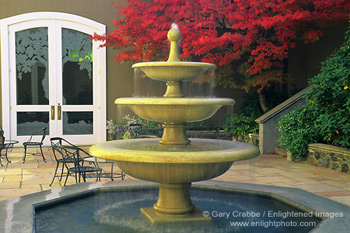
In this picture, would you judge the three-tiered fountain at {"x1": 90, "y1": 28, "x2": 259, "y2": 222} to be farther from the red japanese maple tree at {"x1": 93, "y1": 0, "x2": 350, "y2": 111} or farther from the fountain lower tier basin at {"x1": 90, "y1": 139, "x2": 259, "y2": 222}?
the red japanese maple tree at {"x1": 93, "y1": 0, "x2": 350, "y2": 111}

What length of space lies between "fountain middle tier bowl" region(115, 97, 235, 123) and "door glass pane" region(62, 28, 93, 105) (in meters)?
8.73

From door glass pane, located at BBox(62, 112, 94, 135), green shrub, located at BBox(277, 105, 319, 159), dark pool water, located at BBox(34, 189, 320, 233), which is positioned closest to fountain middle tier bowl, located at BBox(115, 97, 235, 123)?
dark pool water, located at BBox(34, 189, 320, 233)

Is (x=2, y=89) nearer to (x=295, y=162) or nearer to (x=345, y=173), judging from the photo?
(x=295, y=162)

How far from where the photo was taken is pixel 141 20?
11.2 m

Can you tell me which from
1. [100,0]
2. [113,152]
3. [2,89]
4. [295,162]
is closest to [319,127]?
[295,162]

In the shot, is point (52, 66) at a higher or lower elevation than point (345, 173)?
higher

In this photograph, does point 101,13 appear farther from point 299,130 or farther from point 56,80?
point 299,130

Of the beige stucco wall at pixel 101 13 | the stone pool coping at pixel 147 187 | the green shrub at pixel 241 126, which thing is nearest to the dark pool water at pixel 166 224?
the stone pool coping at pixel 147 187

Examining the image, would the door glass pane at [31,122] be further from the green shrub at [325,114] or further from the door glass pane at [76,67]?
the green shrub at [325,114]

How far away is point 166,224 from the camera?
179 inches

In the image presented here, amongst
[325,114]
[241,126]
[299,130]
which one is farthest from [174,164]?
[241,126]

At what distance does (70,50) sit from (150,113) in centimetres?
905

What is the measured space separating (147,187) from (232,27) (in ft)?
17.9

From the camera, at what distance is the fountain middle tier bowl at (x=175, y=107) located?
4.21 meters
